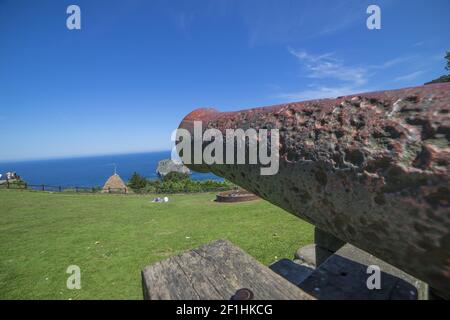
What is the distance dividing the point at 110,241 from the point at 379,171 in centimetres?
885

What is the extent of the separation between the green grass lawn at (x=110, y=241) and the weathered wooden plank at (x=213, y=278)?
156 inches

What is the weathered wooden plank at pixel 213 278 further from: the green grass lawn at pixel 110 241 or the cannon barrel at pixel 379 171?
the green grass lawn at pixel 110 241

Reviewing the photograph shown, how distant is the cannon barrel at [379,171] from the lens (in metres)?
0.87

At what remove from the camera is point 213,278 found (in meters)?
1.36

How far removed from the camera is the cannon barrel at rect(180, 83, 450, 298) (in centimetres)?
87

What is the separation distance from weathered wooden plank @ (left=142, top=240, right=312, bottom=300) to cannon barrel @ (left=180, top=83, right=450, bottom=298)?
0.36 meters

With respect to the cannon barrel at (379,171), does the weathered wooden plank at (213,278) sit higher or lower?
lower

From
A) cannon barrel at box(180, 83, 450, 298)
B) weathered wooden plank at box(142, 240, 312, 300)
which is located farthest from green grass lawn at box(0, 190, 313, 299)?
cannon barrel at box(180, 83, 450, 298)

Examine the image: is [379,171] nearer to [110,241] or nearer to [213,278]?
[213,278]

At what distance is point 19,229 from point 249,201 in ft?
34.9

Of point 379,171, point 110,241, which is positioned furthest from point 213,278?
point 110,241

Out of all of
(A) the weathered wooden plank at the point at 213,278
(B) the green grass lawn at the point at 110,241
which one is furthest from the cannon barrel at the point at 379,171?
(B) the green grass lawn at the point at 110,241
